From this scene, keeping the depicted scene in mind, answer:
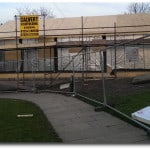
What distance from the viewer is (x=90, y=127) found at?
1039 cm

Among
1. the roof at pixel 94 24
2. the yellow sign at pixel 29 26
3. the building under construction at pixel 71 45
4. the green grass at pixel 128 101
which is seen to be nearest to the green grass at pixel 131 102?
the green grass at pixel 128 101

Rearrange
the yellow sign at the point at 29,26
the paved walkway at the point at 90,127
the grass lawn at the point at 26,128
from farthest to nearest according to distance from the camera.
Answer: the yellow sign at the point at 29,26, the grass lawn at the point at 26,128, the paved walkway at the point at 90,127

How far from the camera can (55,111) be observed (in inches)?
553

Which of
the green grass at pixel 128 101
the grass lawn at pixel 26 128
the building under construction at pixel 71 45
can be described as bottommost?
the grass lawn at pixel 26 128

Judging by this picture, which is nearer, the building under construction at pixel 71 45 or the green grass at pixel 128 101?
the green grass at pixel 128 101

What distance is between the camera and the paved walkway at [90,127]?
28.2 feet

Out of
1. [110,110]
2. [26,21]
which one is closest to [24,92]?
[26,21]

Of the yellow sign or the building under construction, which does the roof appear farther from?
the yellow sign

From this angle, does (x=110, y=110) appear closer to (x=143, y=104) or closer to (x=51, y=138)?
(x=143, y=104)

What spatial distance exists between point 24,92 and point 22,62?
8441mm

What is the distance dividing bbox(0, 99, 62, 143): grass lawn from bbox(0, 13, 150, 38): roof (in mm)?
27250

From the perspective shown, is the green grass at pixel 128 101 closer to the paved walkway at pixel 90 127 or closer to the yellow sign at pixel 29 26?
the paved walkway at pixel 90 127

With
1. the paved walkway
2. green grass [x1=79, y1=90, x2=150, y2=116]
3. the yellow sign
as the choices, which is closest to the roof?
the yellow sign

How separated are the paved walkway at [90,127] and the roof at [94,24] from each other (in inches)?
1073
